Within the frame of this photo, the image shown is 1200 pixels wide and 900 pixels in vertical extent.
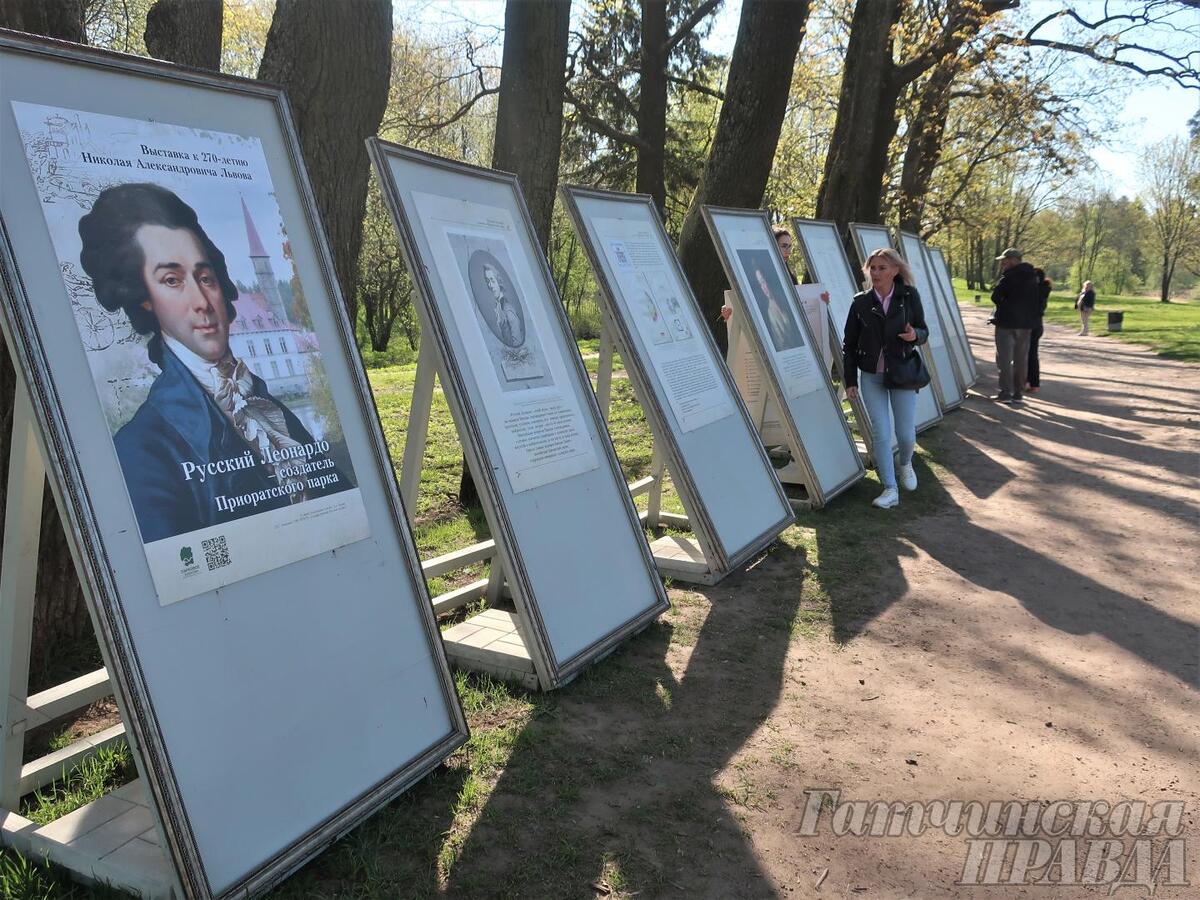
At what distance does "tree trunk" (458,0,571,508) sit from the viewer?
6.15 meters

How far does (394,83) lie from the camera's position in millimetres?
17672

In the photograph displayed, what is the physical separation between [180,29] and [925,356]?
8.54m

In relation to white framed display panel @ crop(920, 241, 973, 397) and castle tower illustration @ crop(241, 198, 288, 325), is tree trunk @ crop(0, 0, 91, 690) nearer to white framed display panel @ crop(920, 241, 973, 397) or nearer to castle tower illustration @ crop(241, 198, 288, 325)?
castle tower illustration @ crop(241, 198, 288, 325)

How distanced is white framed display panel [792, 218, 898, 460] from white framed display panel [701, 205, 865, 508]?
491mm

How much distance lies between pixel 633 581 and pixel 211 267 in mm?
2389

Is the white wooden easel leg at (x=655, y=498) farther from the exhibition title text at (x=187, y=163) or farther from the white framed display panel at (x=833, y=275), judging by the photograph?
the exhibition title text at (x=187, y=163)

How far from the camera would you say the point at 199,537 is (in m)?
2.30

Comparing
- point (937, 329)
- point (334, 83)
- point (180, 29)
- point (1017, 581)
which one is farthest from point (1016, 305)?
point (180, 29)

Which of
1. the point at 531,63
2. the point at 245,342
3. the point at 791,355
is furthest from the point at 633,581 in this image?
the point at 531,63

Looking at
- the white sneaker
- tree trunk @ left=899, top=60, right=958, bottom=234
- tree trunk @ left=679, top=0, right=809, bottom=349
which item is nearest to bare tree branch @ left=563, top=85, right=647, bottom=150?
tree trunk @ left=899, top=60, right=958, bottom=234

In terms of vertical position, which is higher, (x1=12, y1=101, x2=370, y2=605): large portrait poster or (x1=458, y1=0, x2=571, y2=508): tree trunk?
(x1=458, y1=0, x2=571, y2=508): tree trunk

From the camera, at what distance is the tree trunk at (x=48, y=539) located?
3.34 m

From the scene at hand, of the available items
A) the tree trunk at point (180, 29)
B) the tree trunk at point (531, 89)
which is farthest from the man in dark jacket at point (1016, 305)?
the tree trunk at point (180, 29)

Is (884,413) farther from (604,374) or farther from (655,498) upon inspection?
(604,374)
